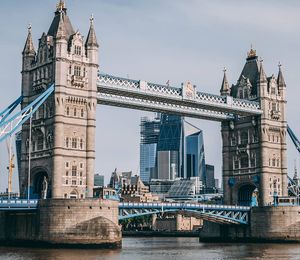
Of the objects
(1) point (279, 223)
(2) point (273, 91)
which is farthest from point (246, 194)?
(2) point (273, 91)

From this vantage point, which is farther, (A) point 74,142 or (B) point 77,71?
(B) point 77,71

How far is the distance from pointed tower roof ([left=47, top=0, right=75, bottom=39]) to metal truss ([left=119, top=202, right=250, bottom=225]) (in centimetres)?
2696

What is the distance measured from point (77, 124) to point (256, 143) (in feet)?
129

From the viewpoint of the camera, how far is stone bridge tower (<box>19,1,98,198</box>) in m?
94.8

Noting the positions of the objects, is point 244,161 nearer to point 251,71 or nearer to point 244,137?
point 244,137

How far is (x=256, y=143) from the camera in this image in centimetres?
12219

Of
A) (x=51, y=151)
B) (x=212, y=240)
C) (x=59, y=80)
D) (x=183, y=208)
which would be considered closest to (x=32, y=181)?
(x=51, y=151)

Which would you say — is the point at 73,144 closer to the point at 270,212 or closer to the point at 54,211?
the point at 54,211

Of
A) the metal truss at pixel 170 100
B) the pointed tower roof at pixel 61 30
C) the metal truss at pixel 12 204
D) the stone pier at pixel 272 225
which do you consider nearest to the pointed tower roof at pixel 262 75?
the metal truss at pixel 170 100

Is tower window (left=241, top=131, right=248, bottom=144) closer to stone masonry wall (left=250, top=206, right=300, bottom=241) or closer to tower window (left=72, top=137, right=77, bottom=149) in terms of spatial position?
stone masonry wall (left=250, top=206, right=300, bottom=241)

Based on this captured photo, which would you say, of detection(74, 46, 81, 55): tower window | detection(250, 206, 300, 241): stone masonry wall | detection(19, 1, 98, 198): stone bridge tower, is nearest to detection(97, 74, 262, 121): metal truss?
detection(19, 1, 98, 198): stone bridge tower

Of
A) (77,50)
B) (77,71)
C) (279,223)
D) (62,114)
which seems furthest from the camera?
(279,223)

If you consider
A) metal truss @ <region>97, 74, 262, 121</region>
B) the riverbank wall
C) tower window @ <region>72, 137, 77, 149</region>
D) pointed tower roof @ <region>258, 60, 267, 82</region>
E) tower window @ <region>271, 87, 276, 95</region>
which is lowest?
the riverbank wall

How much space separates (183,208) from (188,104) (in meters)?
17.6
